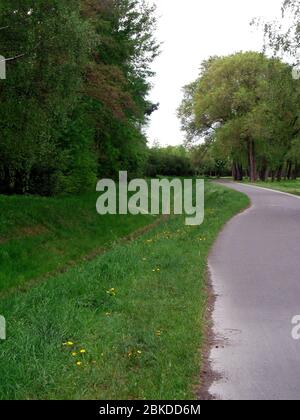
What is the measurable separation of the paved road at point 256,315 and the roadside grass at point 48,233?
4.97 meters

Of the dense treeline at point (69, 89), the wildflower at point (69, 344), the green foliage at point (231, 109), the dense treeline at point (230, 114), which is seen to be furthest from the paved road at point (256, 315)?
the green foliage at point (231, 109)

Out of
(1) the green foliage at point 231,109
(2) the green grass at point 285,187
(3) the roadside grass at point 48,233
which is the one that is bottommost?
(3) the roadside grass at point 48,233

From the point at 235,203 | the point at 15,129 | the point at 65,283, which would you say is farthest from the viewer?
the point at 235,203

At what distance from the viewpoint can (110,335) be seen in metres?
6.45

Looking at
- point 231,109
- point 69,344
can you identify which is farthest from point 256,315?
point 231,109

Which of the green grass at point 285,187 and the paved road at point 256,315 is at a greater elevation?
the green grass at point 285,187

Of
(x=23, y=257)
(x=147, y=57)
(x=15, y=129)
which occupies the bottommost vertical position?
(x=23, y=257)

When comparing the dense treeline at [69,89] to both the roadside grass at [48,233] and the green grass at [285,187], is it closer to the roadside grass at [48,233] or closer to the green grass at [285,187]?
the roadside grass at [48,233]

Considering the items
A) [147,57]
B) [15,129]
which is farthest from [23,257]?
[147,57]

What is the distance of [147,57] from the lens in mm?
33688

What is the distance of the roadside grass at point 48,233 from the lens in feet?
47.5

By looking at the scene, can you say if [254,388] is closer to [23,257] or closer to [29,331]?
[29,331]
